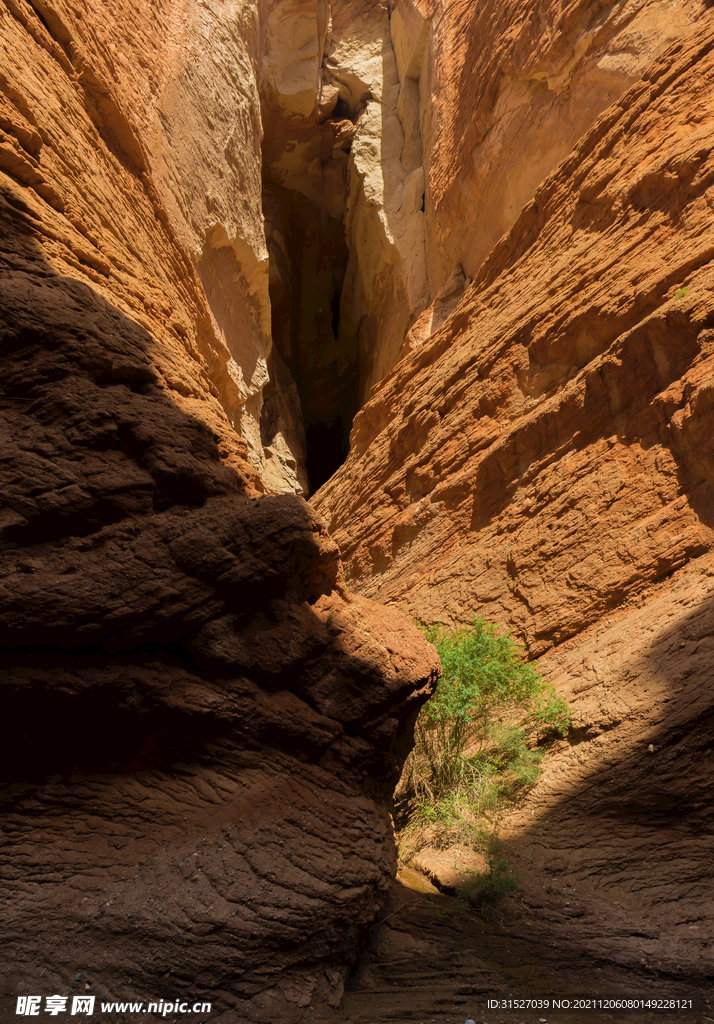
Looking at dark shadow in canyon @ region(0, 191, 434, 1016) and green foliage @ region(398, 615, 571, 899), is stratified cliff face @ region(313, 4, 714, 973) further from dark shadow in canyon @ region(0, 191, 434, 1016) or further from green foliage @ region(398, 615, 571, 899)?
dark shadow in canyon @ region(0, 191, 434, 1016)

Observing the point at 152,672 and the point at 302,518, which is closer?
the point at 152,672

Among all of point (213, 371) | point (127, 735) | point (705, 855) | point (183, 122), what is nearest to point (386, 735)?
point (127, 735)

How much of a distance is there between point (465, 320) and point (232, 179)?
457cm

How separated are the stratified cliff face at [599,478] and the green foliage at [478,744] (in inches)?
10.4

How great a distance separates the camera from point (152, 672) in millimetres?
3406

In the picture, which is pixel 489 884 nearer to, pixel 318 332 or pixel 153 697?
pixel 153 697

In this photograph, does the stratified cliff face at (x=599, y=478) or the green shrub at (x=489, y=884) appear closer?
the green shrub at (x=489, y=884)

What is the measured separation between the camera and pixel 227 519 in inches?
146

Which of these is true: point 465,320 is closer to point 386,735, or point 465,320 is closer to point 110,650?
point 386,735

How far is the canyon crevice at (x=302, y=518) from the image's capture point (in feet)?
10.4

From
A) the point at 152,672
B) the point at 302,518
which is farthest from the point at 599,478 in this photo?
the point at 152,672

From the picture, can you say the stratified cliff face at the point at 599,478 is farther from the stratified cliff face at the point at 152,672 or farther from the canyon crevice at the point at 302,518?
the stratified cliff face at the point at 152,672

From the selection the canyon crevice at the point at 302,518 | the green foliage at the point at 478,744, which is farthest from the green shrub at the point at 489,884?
the canyon crevice at the point at 302,518

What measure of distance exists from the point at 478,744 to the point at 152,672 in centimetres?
369
